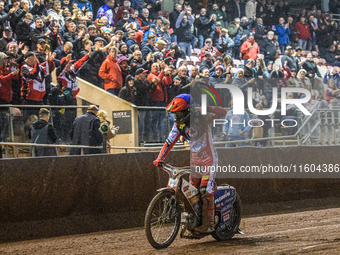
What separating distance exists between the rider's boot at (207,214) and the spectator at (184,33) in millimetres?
10604

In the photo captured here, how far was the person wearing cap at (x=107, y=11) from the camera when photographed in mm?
14820

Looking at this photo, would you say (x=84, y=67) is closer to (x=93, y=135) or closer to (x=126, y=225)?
(x=93, y=135)

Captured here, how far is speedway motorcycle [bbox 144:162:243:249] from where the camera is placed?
638 centimetres

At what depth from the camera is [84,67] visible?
1253cm

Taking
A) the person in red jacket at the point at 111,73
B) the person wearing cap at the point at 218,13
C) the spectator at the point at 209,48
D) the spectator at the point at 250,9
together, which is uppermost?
the spectator at the point at 250,9

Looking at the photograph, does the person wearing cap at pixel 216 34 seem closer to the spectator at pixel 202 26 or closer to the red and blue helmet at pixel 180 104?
the spectator at pixel 202 26

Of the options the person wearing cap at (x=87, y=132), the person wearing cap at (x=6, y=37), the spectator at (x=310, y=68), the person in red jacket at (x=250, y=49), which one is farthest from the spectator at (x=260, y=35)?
the person wearing cap at (x=87, y=132)

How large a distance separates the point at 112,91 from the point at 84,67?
80 centimetres

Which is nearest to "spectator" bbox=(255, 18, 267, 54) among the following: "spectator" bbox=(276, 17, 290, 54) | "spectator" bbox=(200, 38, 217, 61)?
"spectator" bbox=(276, 17, 290, 54)

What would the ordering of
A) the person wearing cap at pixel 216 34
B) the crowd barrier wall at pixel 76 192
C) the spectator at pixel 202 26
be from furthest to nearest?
1. the person wearing cap at pixel 216 34
2. the spectator at pixel 202 26
3. the crowd barrier wall at pixel 76 192

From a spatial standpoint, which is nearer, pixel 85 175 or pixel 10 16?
pixel 85 175

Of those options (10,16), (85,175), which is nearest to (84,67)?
(10,16)

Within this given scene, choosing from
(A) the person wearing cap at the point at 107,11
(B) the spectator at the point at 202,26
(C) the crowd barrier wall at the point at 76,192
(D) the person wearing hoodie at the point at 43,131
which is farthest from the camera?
(B) the spectator at the point at 202,26

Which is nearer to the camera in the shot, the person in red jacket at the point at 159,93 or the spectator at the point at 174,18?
the person in red jacket at the point at 159,93
